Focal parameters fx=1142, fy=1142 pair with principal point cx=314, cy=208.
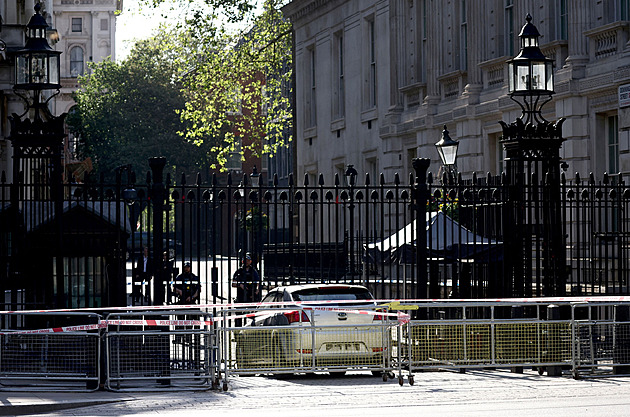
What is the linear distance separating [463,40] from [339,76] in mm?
9842

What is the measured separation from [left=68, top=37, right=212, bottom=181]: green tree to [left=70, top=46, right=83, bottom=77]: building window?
2802cm

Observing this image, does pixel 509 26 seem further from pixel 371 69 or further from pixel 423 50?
pixel 371 69

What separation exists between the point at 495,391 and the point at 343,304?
10.7 ft

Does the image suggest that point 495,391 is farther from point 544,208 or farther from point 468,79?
point 468,79

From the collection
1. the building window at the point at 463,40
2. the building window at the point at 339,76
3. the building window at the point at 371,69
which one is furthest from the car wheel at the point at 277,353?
the building window at the point at 339,76

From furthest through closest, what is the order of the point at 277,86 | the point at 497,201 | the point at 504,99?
the point at 277,86 → the point at 504,99 → the point at 497,201

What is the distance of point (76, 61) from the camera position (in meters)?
106

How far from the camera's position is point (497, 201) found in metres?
17.3

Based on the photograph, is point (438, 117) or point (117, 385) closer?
point (117, 385)

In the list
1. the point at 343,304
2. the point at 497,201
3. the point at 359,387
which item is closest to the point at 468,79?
the point at 497,201

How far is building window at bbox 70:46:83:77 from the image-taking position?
105438mm

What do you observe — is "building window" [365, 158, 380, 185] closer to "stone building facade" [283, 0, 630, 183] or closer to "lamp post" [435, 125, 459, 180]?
"stone building facade" [283, 0, 630, 183]

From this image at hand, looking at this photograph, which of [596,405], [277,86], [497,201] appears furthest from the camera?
[277,86]

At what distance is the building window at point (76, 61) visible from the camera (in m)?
105
